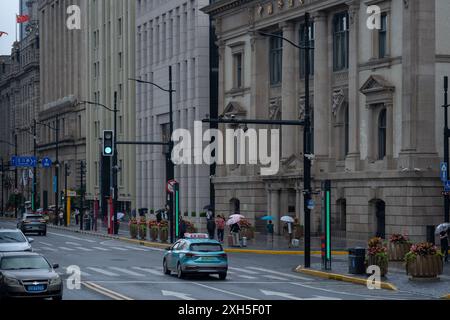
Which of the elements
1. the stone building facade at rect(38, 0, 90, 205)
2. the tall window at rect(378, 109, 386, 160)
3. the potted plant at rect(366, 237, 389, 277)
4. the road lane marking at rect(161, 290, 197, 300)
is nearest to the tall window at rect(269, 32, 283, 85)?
the tall window at rect(378, 109, 386, 160)

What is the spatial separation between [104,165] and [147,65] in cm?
1840

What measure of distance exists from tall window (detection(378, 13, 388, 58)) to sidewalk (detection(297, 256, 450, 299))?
17.9 metres

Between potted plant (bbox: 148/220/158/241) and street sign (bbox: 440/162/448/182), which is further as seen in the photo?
potted plant (bbox: 148/220/158/241)

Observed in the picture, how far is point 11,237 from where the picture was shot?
154 feet

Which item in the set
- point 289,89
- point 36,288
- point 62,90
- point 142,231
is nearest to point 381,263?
point 36,288

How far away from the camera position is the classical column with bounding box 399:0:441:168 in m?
60.6

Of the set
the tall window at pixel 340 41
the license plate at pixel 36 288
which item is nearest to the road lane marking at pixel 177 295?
the license plate at pixel 36 288

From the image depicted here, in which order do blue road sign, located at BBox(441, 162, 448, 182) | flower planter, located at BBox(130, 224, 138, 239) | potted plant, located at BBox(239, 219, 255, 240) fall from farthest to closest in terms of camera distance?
1. flower planter, located at BBox(130, 224, 138, 239)
2. potted plant, located at BBox(239, 219, 255, 240)
3. blue road sign, located at BBox(441, 162, 448, 182)

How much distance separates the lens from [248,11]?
267ft

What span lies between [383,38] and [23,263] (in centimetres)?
3598

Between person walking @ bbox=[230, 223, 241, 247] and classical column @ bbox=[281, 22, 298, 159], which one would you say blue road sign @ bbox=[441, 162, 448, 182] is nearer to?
person walking @ bbox=[230, 223, 241, 247]

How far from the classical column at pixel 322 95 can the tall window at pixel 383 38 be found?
6771 millimetres

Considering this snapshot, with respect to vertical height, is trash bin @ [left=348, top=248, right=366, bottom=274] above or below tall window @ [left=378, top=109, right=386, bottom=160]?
below
